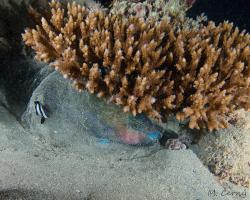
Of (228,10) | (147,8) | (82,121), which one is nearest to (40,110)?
(82,121)

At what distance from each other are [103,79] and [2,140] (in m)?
1.62

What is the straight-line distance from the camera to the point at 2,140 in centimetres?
411

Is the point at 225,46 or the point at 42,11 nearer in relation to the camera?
the point at 225,46

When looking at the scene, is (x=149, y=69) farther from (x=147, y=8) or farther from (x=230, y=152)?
(x=147, y=8)

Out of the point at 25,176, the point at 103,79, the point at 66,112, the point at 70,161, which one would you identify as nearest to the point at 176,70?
the point at 103,79

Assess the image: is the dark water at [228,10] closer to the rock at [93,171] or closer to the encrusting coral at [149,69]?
the encrusting coral at [149,69]

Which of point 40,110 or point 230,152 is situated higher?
point 230,152

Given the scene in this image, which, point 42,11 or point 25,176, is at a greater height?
point 42,11

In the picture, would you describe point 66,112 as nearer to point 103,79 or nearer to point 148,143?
point 103,79

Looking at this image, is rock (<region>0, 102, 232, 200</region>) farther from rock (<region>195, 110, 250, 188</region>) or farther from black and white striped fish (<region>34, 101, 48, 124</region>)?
black and white striped fish (<region>34, 101, 48, 124</region>)

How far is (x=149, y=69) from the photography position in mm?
4113

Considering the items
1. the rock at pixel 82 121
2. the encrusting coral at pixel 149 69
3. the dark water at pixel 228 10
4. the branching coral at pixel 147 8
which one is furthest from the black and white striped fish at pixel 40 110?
the dark water at pixel 228 10

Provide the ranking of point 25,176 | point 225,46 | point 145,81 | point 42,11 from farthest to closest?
point 42,11
point 225,46
point 145,81
point 25,176

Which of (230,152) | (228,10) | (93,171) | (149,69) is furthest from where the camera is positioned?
(228,10)
